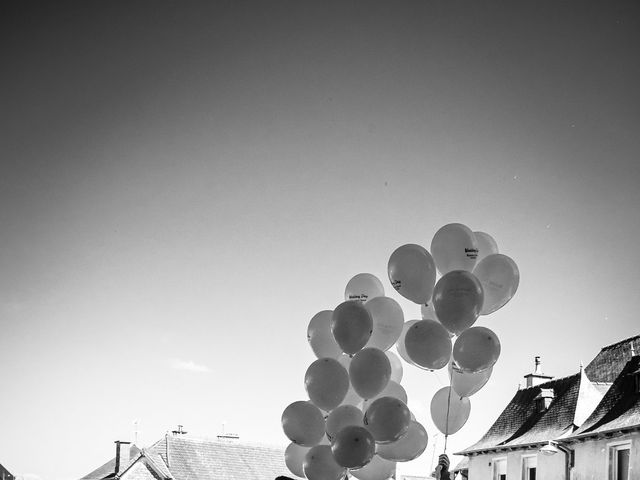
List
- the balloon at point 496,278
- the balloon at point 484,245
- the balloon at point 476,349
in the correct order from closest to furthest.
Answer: the balloon at point 476,349
the balloon at point 496,278
the balloon at point 484,245

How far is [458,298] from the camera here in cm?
684

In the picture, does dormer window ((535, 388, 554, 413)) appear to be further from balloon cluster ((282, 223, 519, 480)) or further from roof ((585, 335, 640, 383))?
balloon cluster ((282, 223, 519, 480))

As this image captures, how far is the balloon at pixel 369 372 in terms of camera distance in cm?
701

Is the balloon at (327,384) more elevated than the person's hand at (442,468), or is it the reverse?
the balloon at (327,384)

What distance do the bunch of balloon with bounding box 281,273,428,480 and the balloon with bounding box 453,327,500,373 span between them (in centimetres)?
67

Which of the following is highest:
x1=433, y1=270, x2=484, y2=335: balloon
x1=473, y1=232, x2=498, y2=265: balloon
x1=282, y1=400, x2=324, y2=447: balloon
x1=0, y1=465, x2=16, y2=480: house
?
x1=473, y1=232, x2=498, y2=265: balloon

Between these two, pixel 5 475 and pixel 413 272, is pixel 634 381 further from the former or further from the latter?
Result: pixel 5 475

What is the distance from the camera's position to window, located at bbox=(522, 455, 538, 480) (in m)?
16.0

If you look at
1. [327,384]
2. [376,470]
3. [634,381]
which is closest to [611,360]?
[634,381]

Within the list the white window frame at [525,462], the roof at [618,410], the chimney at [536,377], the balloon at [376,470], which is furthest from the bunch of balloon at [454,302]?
the chimney at [536,377]

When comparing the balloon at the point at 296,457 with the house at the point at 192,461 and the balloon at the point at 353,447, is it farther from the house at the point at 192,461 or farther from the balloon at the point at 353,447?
the house at the point at 192,461

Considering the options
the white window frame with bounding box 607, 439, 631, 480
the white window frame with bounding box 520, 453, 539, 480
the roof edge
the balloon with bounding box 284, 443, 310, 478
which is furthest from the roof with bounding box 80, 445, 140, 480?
the balloon with bounding box 284, 443, 310, 478

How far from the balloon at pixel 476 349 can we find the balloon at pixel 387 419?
710 mm

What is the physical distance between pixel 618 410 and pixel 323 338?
28.6 feet
